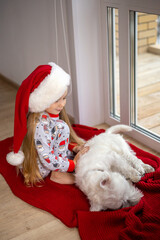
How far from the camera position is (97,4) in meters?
2.32

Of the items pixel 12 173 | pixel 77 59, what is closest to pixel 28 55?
pixel 77 59

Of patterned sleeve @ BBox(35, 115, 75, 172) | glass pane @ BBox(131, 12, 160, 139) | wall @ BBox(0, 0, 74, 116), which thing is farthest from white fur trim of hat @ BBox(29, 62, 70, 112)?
wall @ BBox(0, 0, 74, 116)

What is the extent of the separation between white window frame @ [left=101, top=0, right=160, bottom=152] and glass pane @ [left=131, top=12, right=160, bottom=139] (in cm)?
5

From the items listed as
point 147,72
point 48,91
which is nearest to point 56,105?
point 48,91

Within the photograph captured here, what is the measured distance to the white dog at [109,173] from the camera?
1.59 m

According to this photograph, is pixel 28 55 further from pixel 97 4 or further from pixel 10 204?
pixel 10 204

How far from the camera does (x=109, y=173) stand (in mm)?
1682

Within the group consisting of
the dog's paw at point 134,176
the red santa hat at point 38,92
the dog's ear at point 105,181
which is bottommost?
the dog's paw at point 134,176

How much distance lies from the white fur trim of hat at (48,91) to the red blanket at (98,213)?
529 millimetres

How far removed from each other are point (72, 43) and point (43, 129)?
0.87 metres

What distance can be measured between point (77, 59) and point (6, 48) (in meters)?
1.53

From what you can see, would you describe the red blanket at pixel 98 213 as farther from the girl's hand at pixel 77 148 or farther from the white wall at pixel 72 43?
the white wall at pixel 72 43

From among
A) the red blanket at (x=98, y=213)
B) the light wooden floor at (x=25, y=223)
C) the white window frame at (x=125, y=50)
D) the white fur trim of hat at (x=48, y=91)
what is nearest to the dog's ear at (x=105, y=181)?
the red blanket at (x=98, y=213)

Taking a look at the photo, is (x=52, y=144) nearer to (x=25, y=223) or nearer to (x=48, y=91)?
(x=48, y=91)
